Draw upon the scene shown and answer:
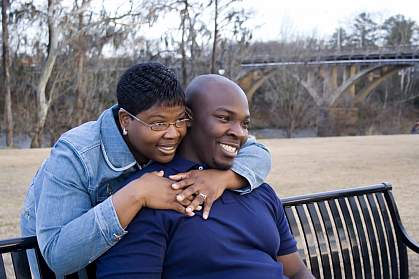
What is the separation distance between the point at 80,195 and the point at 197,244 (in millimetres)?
438

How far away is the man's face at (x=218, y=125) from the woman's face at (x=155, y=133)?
10 centimetres

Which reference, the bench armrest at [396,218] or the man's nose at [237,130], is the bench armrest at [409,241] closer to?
the bench armrest at [396,218]

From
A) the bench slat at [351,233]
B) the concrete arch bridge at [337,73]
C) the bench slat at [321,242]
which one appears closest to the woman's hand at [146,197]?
the bench slat at [321,242]

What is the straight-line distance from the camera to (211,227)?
2.01 meters

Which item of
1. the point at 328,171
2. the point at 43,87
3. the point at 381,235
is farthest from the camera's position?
the point at 43,87

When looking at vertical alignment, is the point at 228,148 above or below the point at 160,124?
below

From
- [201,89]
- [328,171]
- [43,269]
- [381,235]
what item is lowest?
[328,171]

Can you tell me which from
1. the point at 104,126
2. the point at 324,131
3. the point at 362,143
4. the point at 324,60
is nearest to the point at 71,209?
the point at 104,126

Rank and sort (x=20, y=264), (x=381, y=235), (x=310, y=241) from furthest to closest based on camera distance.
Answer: (x=381, y=235)
(x=310, y=241)
(x=20, y=264)

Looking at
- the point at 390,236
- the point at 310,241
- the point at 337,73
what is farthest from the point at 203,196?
the point at 337,73

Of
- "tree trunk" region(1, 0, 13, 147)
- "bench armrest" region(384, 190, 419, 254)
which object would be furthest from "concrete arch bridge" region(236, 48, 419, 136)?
"bench armrest" region(384, 190, 419, 254)

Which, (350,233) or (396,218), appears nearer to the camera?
(350,233)

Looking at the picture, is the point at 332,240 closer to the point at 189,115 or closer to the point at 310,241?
the point at 310,241

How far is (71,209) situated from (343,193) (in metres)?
2.06
